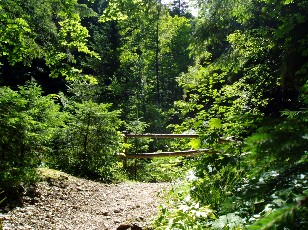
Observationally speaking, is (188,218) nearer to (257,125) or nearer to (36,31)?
(257,125)

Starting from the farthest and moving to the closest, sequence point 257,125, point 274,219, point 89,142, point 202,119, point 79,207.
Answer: point 89,142
point 202,119
point 79,207
point 257,125
point 274,219

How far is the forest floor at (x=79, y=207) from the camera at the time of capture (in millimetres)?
4707

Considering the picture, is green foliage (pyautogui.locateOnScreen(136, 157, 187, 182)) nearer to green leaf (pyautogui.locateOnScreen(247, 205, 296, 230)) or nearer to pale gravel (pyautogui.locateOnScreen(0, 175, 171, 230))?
pale gravel (pyautogui.locateOnScreen(0, 175, 171, 230))

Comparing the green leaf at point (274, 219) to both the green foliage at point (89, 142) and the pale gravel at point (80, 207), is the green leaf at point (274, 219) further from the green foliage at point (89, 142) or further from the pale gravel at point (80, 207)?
the green foliage at point (89, 142)

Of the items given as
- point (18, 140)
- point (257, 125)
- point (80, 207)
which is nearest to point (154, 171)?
point (80, 207)

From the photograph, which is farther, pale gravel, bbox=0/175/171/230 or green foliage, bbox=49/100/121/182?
green foliage, bbox=49/100/121/182

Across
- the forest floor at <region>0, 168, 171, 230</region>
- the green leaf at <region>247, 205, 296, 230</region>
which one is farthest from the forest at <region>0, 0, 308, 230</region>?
the forest floor at <region>0, 168, 171, 230</region>

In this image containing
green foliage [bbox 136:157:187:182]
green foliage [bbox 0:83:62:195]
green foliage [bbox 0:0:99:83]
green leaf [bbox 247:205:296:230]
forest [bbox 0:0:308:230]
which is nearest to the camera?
green leaf [bbox 247:205:296:230]

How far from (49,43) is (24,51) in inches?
36.2

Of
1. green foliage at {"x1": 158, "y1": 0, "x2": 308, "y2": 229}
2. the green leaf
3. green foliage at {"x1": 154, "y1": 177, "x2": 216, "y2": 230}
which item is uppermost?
green foliage at {"x1": 158, "y1": 0, "x2": 308, "y2": 229}

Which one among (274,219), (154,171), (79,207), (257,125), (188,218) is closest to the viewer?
(274,219)

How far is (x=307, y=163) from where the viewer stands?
1279 mm

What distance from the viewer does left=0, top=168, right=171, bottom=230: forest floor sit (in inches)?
185

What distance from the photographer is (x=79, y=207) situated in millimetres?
5820
